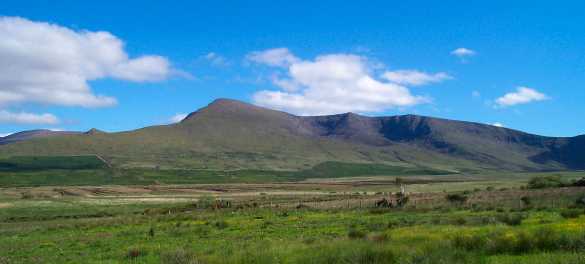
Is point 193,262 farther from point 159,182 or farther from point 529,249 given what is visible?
point 159,182

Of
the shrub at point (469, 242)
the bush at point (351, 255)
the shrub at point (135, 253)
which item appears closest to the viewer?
the bush at point (351, 255)

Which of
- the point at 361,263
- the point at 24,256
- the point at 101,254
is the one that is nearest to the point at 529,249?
the point at 361,263

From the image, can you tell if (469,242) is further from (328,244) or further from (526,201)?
(526,201)

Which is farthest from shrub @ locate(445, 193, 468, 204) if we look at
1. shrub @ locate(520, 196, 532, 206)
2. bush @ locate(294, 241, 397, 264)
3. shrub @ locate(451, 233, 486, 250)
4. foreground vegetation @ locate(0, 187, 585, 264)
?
bush @ locate(294, 241, 397, 264)

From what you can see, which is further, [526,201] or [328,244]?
[526,201]

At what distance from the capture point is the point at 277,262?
16578 millimetres

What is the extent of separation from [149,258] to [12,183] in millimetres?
160152

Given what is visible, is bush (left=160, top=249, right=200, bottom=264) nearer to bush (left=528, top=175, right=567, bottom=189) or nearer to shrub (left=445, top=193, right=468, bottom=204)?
shrub (left=445, top=193, right=468, bottom=204)

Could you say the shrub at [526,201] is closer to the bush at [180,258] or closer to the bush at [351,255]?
the bush at [351,255]

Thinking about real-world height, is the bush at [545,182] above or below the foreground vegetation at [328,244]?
above

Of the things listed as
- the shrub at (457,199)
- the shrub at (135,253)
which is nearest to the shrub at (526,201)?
the shrub at (457,199)

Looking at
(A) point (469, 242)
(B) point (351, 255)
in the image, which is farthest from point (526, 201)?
(B) point (351, 255)

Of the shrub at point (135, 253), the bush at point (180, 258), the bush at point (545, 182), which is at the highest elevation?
the bush at point (545, 182)

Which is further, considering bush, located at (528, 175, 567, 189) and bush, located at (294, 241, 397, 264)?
bush, located at (528, 175, 567, 189)
